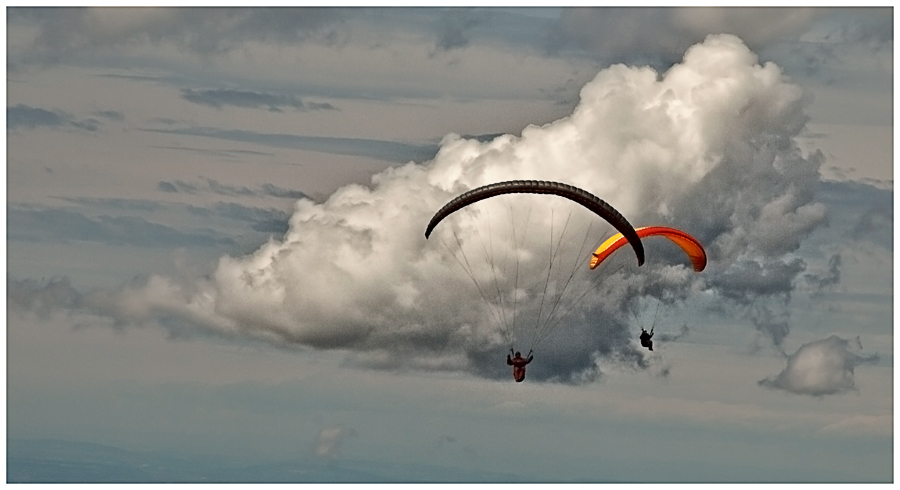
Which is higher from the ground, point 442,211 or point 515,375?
point 442,211

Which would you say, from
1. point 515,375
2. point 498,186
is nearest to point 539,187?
point 498,186

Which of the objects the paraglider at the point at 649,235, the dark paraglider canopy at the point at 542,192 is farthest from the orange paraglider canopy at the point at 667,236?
the dark paraglider canopy at the point at 542,192

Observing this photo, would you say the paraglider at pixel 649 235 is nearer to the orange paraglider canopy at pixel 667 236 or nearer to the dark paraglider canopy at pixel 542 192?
the orange paraglider canopy at pixel 667 236

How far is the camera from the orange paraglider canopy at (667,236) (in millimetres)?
117625

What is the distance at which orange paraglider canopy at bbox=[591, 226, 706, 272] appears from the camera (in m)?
118

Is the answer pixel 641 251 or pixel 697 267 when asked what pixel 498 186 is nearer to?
pixel 641 251

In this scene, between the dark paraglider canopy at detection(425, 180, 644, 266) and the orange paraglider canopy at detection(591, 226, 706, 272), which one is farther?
the orange paraglider canopy at detection(591, 226, 706, 272)

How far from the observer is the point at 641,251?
369 ft

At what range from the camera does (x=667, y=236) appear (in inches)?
4695

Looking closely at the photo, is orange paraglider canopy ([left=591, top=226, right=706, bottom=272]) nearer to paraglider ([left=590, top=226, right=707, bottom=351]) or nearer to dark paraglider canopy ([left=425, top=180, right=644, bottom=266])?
paraglider ([left=590, top=226, right=707, bottom=351])

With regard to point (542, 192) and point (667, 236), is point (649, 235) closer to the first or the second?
point (667, 236)

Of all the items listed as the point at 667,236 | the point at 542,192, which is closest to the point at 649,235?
the point at 667,236

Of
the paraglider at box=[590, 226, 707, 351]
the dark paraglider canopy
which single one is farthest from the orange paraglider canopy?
the dark paraglider canopy

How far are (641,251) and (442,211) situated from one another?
35.8 ft
